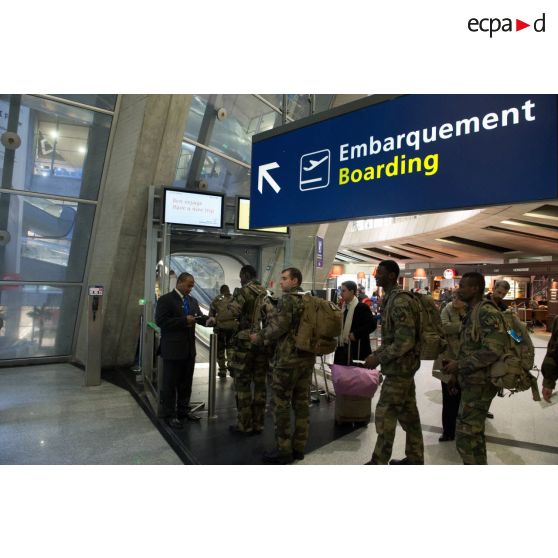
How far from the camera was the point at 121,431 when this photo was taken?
14.9ft

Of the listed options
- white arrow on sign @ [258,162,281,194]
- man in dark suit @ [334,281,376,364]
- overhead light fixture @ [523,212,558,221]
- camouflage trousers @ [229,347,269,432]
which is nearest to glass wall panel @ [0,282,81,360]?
camouflage trousers @ [229,347,269,432]

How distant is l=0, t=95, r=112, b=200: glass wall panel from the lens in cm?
644

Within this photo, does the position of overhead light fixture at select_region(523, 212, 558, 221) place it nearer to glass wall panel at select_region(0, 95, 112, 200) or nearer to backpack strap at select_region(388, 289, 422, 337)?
backpack strap at select_region(388, 289, 422, 337)

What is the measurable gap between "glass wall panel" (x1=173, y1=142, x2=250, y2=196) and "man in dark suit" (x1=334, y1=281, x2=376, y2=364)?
3.56 meters

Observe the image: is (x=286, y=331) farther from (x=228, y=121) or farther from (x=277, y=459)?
(x=228, y=121)

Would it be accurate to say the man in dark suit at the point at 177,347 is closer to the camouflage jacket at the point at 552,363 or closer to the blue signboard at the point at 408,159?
the blue signboard at the point at 408,159

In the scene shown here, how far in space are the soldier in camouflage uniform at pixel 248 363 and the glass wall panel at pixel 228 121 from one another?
4282 mm

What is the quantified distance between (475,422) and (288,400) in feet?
4.97

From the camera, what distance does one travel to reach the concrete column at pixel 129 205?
21.4ft
